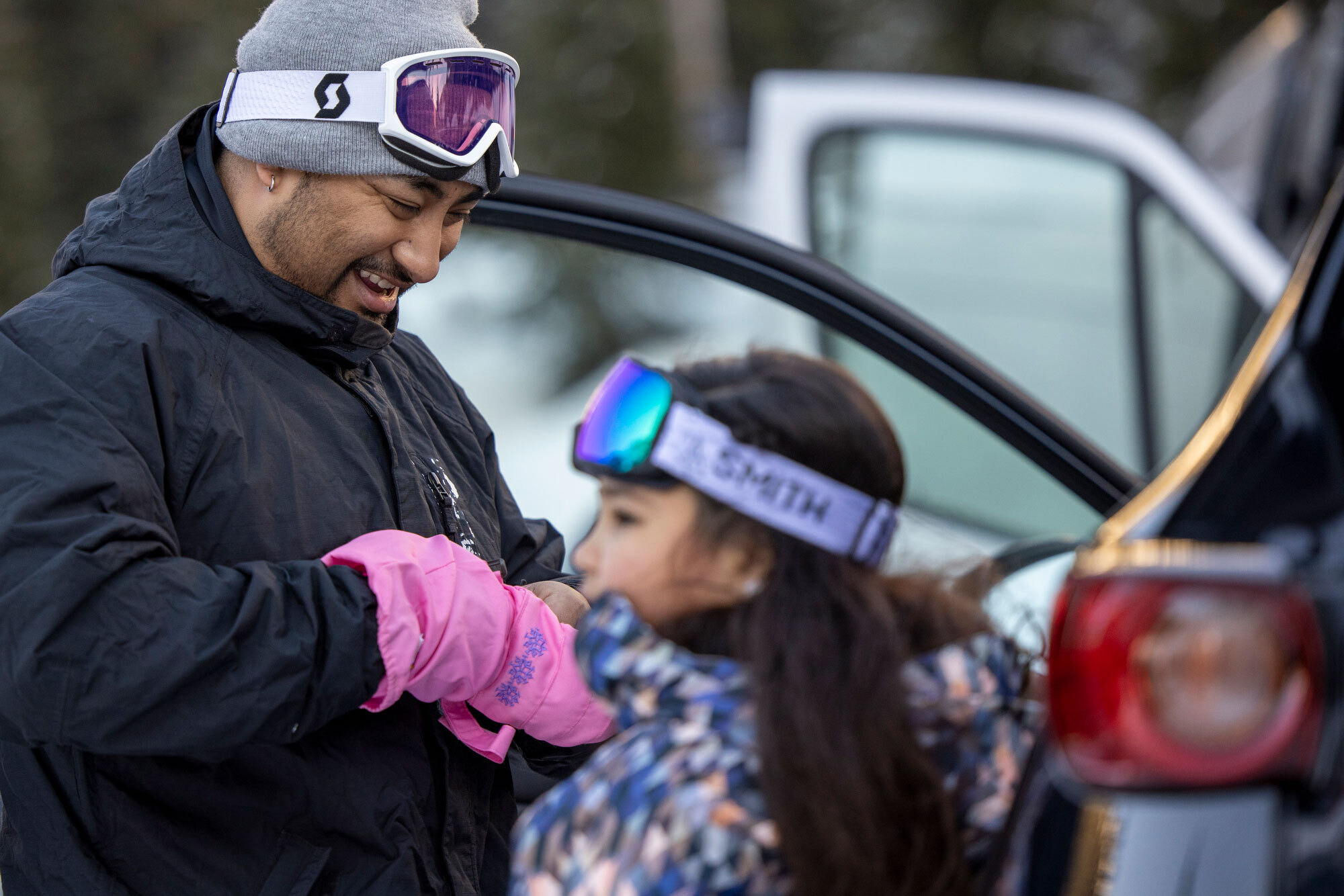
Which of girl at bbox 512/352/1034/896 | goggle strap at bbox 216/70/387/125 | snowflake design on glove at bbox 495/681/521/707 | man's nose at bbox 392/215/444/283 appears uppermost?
goggle strap at bbox 216/70/387/125

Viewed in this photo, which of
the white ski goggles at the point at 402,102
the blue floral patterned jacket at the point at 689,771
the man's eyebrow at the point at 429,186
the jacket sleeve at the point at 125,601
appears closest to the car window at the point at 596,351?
the man's eyebrow at the point at 429,186

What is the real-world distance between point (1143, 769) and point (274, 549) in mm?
1043

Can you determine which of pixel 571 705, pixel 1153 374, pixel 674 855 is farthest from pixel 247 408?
pixel 1153 374

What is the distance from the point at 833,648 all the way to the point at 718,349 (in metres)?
0.38

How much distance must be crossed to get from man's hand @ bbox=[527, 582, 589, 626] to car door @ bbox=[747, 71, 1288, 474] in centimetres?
300

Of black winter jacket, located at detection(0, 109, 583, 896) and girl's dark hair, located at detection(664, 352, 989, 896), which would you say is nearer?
girl's dark hair, located at detection(664, 352, 989, 896)

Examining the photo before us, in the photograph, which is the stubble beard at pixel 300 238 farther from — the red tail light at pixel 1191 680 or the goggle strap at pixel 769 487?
the red tail light at pixel 1191 680

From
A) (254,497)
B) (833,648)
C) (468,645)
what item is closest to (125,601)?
(254,497)

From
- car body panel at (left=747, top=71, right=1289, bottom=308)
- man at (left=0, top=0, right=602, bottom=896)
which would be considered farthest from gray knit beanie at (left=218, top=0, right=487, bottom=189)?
car body panel at (left=747, top=71, right=1289, bottom=308)

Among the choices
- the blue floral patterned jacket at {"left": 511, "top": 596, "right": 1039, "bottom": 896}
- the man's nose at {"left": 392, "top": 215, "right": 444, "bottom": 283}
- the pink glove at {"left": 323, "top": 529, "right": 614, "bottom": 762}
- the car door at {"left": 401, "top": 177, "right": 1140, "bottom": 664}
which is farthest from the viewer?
the car door at {"left": 401, "top": 177, "right": 1140, "bottom": 664}

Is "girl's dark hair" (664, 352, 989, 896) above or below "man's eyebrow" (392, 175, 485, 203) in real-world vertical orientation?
below

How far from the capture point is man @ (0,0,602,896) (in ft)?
4.40

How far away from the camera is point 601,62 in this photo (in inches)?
476

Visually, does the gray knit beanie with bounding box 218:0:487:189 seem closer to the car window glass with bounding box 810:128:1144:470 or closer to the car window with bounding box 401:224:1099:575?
the car window with bounding box 401:224:1099:575
